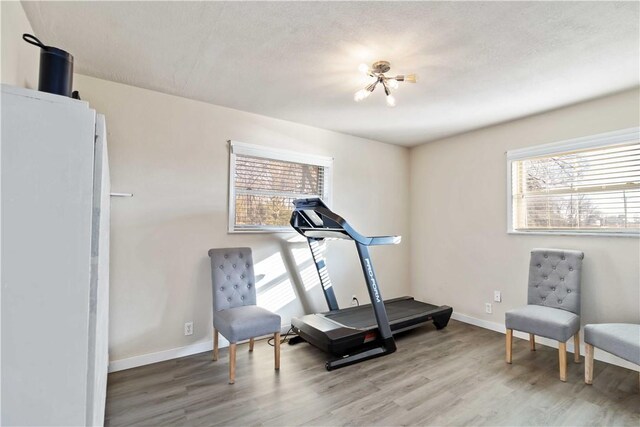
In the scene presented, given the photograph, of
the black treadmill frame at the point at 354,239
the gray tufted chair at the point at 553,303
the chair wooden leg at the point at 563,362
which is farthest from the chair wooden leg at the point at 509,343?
the black treadmill frame at the point at 354,239

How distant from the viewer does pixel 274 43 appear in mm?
2066

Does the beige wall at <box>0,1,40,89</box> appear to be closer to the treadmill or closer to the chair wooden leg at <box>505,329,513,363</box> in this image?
the treadmill

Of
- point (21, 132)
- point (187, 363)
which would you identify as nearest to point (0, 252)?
point (21, 132)

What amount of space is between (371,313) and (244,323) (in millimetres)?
1643

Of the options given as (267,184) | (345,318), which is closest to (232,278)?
(267,184)

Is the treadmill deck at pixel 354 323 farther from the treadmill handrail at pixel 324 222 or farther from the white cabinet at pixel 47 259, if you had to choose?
the white cabinet at pixel 47 259

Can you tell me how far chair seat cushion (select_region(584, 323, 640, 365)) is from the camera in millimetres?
2135

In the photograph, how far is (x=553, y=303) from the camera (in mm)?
2961

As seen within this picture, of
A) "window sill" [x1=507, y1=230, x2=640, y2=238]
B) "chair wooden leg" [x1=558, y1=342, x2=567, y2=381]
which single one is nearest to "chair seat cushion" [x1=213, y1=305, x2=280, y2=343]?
"chair wooden leg" [x1=558, y1=342, x2=567, y2=381]

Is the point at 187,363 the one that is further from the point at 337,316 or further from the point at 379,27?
the point at 379,27

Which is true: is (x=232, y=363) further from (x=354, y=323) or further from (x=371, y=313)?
(x=371, y=313)

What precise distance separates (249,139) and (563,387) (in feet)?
11.7

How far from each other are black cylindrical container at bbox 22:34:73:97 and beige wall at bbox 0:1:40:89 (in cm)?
51

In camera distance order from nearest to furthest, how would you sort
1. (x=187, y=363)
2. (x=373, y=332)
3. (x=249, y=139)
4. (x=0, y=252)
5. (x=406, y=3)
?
(x=0, y=252) → (x=406, y=3) → (x=187, y=363) → (x=373, y=332) → (x=249, y=139)
